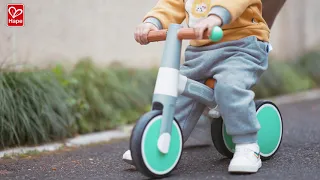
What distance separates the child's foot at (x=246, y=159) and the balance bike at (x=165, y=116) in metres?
0.29

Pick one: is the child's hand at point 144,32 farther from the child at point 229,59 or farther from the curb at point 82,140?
the curb at point 82,140

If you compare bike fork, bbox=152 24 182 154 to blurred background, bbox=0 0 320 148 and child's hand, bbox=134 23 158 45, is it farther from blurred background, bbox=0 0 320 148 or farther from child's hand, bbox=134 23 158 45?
blurred background, bbox=0 0 320 148

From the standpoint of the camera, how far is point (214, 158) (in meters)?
3.48

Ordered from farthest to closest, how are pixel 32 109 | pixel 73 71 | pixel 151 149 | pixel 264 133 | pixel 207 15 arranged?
1. pixel 73 71
2. pixel 32 109
3. pixel 264 133
4. pixel 207 15
5. pixel 151 149

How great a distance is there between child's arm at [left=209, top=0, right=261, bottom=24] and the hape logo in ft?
6.04

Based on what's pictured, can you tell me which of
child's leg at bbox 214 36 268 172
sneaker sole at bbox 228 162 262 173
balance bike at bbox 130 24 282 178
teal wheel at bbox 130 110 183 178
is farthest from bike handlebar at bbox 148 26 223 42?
sneaker sole at bbox 228 162 262 173

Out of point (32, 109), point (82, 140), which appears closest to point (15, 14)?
point (32, 109)

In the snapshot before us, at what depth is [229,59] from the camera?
305 cm

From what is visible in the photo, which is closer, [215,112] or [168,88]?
[168,88]

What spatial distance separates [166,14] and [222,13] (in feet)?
1.54

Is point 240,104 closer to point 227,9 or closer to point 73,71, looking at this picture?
point 227,9

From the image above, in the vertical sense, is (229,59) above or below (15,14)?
below

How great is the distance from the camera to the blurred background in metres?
4.08

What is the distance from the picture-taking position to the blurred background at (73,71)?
408cm
